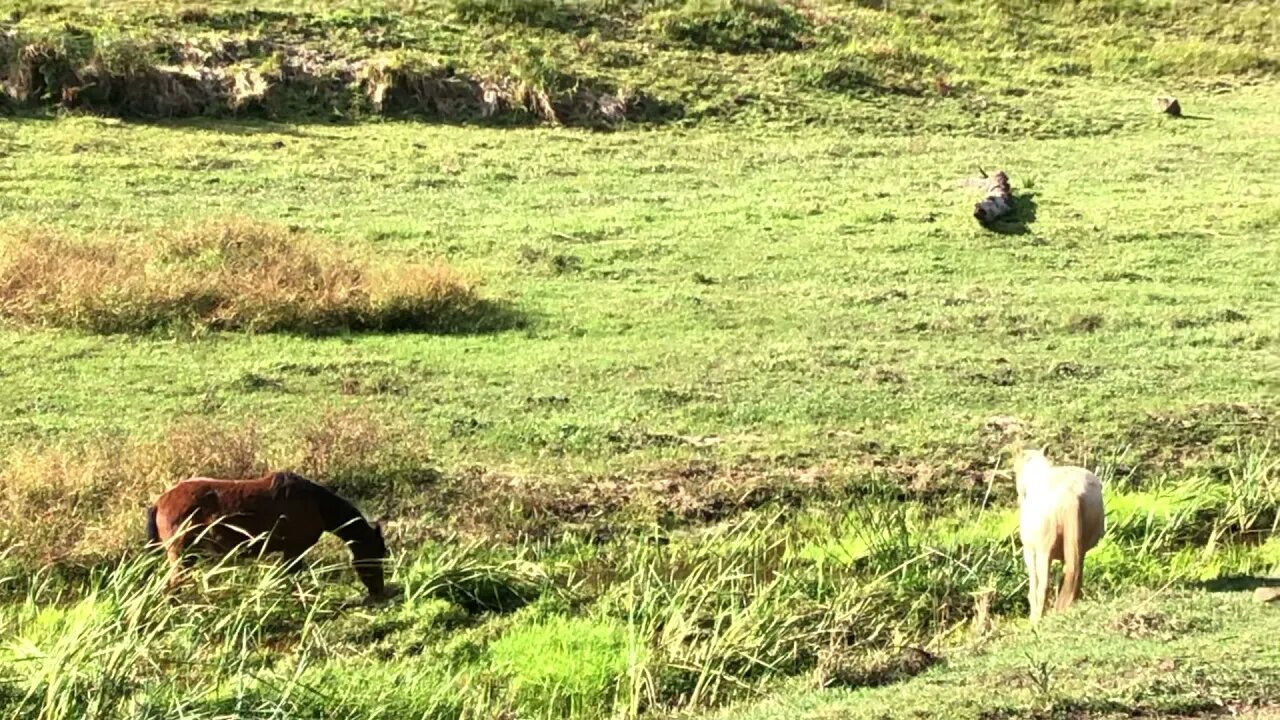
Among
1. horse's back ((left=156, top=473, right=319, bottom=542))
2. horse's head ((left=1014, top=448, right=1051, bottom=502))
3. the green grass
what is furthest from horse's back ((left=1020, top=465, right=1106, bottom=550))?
horse's back ((left=156, top=473, right=319, bottom=542))

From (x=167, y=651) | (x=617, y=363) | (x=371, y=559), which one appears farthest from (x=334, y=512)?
(x=617, y=363)

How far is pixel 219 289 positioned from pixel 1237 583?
9.86 meters

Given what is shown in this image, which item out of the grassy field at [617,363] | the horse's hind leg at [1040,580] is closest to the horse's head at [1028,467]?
the horse's hind leg at [1040,580]

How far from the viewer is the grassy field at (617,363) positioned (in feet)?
22.4

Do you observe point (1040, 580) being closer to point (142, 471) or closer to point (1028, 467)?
point (1028, 467)

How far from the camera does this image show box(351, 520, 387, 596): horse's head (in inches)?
316

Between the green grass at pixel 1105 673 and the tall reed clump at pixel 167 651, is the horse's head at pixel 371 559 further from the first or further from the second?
the green grass at pixel 1105 673

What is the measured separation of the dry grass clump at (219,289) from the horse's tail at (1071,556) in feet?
25.3

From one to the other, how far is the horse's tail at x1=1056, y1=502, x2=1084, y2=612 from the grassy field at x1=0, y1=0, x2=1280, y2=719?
0.85 ft

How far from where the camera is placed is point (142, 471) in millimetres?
9234

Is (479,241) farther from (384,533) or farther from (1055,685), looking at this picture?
(1055,685)

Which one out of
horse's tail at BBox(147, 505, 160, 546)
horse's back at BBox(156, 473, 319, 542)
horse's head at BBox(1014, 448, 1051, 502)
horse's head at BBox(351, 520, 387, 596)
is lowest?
horse's head at BBox(351, 520, 387, 596)

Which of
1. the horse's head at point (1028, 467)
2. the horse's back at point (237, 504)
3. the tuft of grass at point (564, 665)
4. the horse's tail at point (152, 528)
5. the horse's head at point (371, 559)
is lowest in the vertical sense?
the tuft of grass at point (564, 665)

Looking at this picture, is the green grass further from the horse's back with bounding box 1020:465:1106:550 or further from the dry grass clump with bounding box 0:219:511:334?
the dry grass clump with bounding box 0:219:511:334
